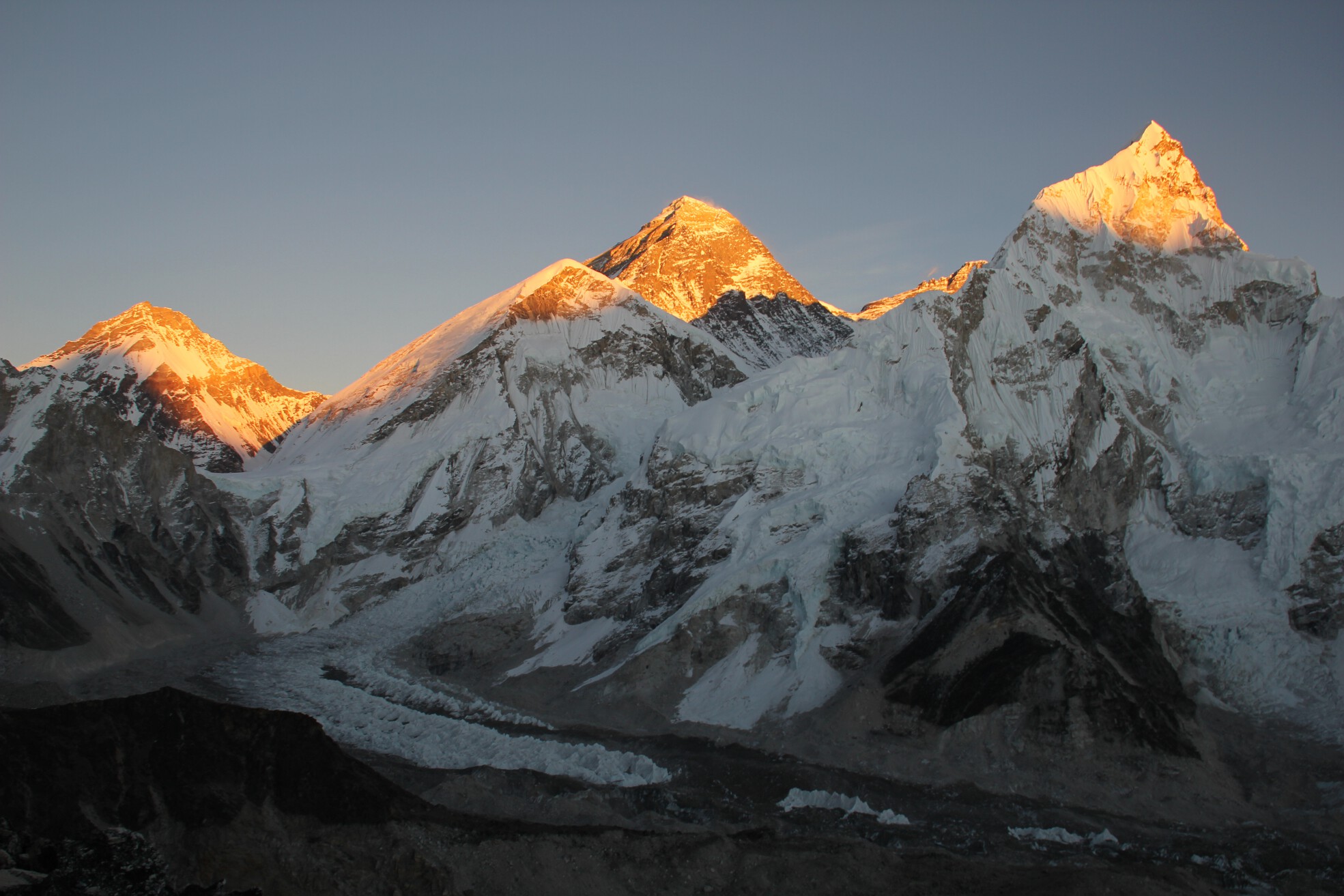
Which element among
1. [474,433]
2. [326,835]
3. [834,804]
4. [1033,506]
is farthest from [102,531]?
[1033,506]

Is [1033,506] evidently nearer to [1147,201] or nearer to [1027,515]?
[1027,515]

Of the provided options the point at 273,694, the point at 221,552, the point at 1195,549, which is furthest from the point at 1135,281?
the point at 221,552

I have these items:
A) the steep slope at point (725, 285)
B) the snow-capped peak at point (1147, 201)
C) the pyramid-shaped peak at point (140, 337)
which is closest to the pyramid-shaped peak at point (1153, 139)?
the snow-capped peak at point (1147, 201)

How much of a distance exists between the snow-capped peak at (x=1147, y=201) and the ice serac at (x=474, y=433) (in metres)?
43.5

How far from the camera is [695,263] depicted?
177 metres

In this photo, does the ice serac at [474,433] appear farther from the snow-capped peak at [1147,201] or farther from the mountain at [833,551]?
the snow-capped peak at [1147,201]

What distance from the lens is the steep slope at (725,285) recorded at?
493 ft

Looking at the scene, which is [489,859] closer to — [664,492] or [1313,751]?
[1313,751]

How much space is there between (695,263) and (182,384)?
77404 mm

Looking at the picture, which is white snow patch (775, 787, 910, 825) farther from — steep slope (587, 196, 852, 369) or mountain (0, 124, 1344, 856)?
steep slope (587, 196, 852, 369)

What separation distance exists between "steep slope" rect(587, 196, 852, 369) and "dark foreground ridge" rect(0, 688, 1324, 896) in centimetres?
10130

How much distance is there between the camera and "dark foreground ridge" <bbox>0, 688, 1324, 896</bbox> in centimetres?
3638

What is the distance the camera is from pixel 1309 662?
62.9 metres

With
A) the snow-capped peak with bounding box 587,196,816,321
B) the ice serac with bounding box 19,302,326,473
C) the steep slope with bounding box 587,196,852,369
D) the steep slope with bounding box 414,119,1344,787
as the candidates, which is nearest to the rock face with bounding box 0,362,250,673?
the ice serac with bounding box 19,302,326,473
